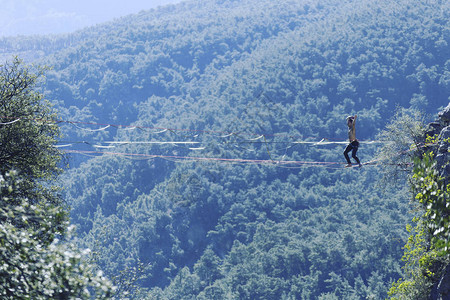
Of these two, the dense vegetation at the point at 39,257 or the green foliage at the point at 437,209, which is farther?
the green foliage at the point at 437,209

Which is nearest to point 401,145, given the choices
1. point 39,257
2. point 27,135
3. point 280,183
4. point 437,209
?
point 437,209

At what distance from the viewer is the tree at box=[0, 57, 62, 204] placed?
18922 millimetres

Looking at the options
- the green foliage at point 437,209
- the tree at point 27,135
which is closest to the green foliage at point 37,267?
the tree at point 27,135

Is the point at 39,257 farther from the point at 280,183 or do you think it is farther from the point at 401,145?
the point at 280,183

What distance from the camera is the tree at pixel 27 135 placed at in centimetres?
1892

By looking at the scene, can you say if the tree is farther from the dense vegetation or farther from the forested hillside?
the forested hillside

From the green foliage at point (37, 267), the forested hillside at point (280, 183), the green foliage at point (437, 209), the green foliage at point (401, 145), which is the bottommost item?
the forested hillside at point (280, 183)

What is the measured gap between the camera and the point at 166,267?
134125 millimetres

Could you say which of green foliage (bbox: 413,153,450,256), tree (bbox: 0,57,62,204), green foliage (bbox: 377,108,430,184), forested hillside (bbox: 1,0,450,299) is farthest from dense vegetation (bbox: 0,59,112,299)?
forested hillside (bbox: 1,0,450,299)

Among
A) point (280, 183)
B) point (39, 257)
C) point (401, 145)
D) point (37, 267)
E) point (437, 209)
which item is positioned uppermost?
point (39, 257)

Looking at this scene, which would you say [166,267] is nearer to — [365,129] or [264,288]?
[264,288]

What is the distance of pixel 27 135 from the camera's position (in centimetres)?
1978

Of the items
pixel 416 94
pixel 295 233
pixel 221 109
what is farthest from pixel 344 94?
pixel 295 233

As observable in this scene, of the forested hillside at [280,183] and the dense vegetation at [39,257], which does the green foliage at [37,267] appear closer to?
the dense vegetation at [39,257]
